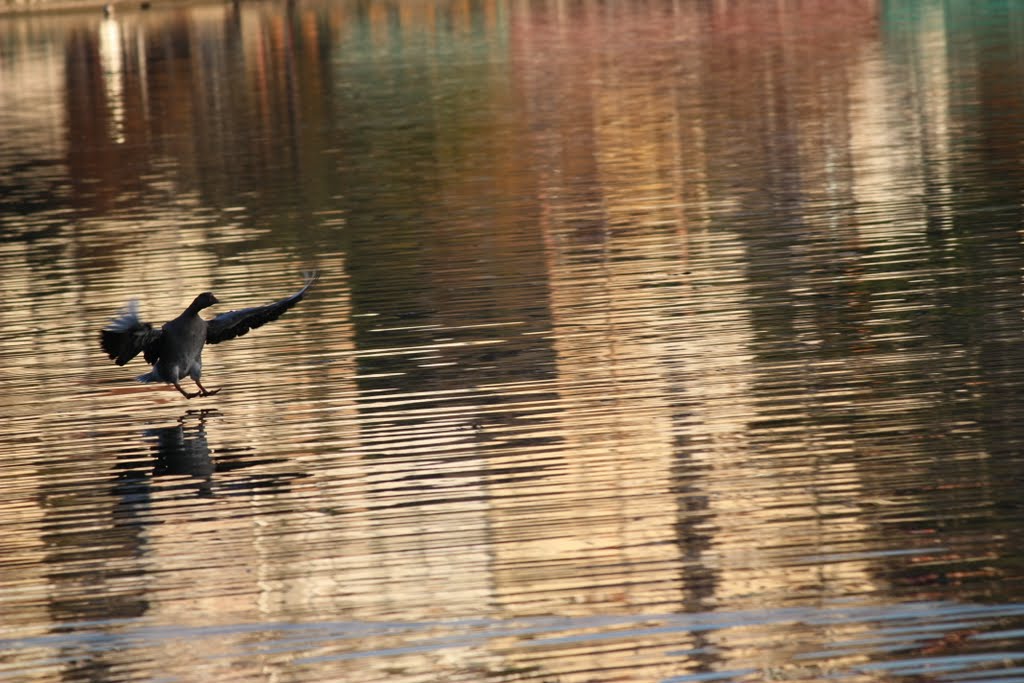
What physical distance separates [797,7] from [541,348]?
67.5m

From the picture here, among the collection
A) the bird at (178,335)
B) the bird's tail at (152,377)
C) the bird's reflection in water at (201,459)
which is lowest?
the bird's reflection in water at (201,459)

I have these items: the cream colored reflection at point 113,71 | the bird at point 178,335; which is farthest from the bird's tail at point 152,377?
the cream colored reflection at point 113,71

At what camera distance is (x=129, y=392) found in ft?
58.5

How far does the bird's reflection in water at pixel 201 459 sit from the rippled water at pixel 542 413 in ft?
0.14

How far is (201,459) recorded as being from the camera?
15.0m

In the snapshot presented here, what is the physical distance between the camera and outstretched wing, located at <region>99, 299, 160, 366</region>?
1538cm

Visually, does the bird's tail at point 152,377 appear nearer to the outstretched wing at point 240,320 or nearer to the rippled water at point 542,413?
the rippled water at point 542,413

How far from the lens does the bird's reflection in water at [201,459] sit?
14.2m

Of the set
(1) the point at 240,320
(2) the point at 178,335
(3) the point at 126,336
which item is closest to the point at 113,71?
(1) the point at 240,320

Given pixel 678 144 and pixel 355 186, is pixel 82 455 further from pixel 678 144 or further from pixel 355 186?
pixel 678 144

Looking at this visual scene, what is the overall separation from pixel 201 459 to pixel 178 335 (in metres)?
1.20

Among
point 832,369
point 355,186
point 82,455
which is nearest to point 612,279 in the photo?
point 832,369

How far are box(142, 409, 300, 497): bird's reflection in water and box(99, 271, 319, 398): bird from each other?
1.11 ft

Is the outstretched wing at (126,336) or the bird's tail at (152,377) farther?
the bird's tail at (152,377)
